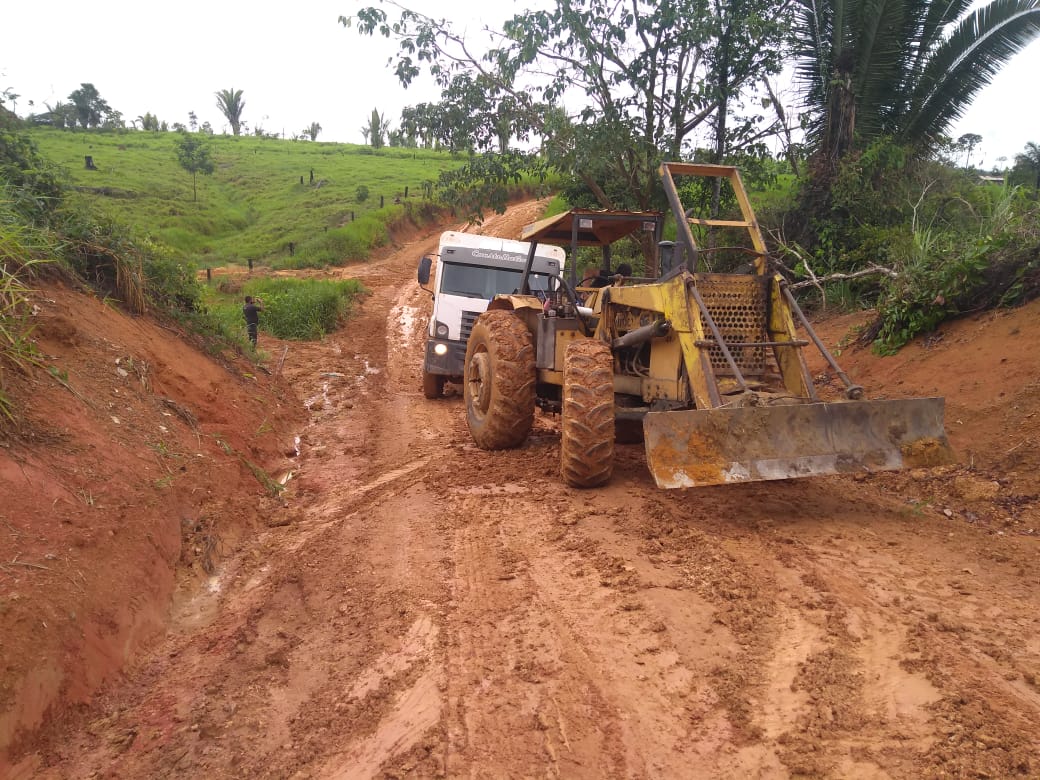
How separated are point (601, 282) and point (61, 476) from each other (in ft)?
16.4

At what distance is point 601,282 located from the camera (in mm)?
7547

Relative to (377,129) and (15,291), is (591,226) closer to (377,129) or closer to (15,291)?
(15,291)

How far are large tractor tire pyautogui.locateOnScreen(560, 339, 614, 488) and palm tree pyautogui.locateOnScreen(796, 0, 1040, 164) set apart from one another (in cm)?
874

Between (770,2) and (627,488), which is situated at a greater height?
(770,2)

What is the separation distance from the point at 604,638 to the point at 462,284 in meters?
8.63

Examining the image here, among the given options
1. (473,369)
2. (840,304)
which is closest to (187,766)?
(473,369)

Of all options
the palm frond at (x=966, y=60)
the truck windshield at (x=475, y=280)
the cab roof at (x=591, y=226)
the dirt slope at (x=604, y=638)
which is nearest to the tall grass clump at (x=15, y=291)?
the dirt slope at (x=604, y=638)

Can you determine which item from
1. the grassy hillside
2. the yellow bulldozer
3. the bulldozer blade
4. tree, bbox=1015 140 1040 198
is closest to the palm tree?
the yellow bulldozer

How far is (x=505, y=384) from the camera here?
7113 millimetres

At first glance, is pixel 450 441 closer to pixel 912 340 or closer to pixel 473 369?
pixel 473 369

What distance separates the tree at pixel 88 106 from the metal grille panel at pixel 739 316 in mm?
59185

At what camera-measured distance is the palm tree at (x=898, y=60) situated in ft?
39.2

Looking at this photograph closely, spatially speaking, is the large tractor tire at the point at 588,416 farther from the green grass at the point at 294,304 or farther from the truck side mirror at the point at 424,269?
the green grass at the point at 294,304

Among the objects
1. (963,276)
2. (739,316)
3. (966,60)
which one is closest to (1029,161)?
(966,60)
